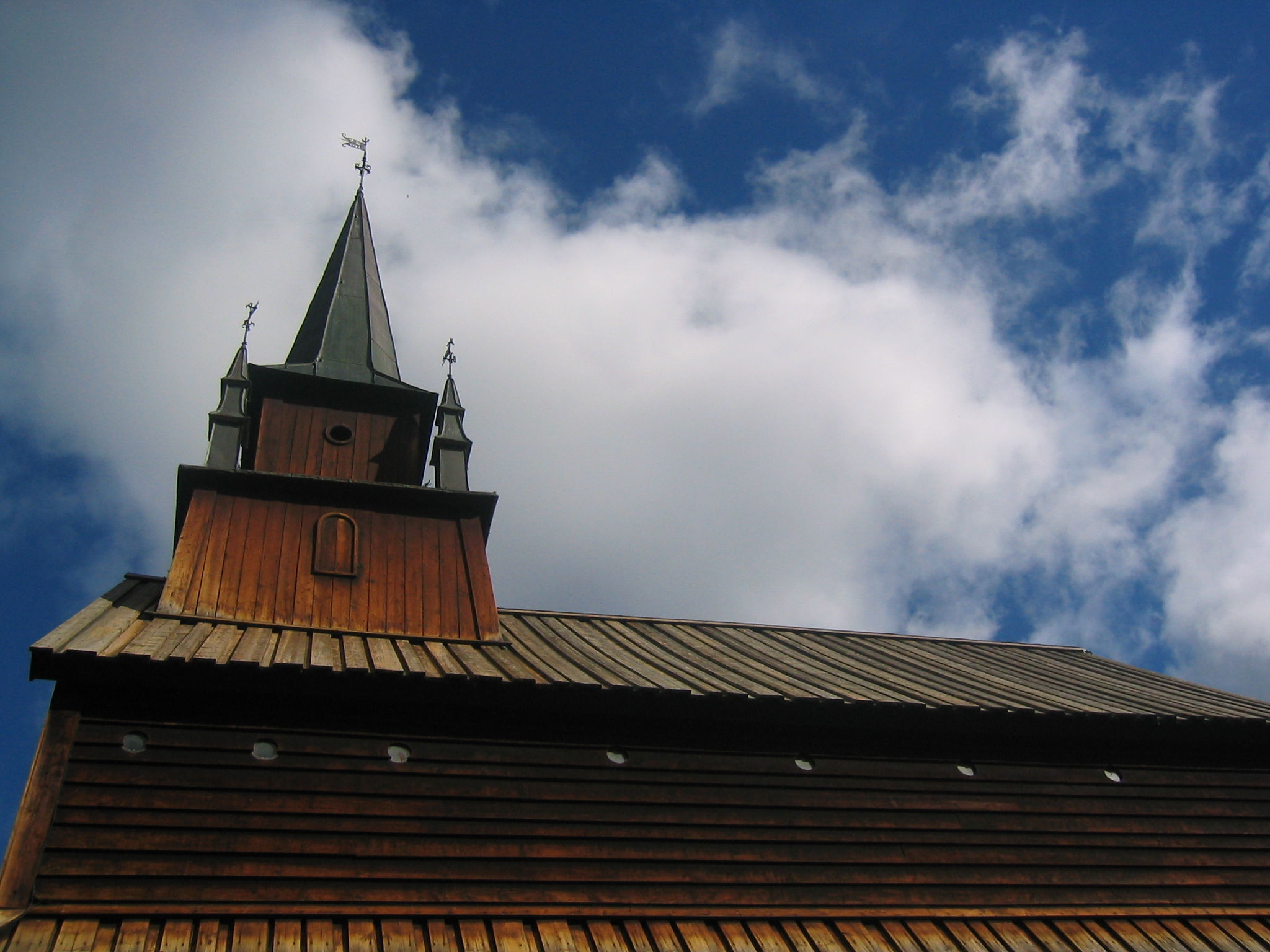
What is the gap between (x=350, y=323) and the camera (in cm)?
1791

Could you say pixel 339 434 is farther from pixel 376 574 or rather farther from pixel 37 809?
pixel 37 809

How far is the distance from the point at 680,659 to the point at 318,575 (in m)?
4.66

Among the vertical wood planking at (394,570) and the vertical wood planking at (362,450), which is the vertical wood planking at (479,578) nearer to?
the vertical wood planking at (394,570)

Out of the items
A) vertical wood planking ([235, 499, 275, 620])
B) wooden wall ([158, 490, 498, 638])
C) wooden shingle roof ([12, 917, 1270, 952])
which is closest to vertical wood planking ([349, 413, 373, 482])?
wooden wall ([158, 490, 498, 638])

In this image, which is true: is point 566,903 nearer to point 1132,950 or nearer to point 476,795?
point 476,795

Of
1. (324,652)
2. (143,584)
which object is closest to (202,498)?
(143,584)

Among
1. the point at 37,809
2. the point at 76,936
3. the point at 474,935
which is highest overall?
the point at 37,809

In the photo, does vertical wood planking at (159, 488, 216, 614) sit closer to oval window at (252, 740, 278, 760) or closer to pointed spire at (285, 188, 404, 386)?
oval window at (252, 740, 278, 760)

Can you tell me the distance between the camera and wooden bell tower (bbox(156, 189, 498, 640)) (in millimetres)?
11867

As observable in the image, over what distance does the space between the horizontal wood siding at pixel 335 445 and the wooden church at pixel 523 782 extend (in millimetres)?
1034

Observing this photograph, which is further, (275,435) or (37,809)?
(275,435)

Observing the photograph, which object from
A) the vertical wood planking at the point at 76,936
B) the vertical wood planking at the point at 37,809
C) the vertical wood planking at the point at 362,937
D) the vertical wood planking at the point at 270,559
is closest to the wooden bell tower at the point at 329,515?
the vertical wood planking at the point at 270,559

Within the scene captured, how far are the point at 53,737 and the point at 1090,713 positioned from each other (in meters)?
10.8

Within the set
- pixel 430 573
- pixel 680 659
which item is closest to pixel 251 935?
pixel 430 573
